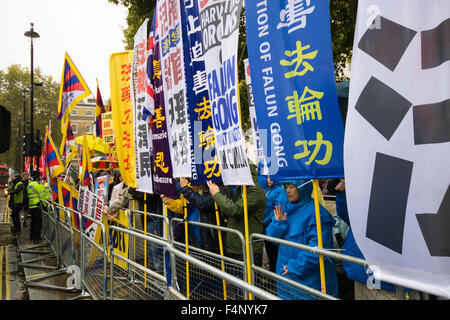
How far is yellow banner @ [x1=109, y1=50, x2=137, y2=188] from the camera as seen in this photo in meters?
5.98

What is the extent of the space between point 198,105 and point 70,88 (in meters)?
5.07

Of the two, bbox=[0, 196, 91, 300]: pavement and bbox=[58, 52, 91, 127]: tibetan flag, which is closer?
bbox=[0, 196, 91, 300]: pavement

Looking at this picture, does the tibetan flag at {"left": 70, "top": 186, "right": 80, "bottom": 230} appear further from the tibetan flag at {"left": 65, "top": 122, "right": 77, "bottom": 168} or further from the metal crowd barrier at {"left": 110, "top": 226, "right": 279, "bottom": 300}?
the metal crowd barrier at {"left": 110, "top": 226, "right": 279, "bottom": 300}

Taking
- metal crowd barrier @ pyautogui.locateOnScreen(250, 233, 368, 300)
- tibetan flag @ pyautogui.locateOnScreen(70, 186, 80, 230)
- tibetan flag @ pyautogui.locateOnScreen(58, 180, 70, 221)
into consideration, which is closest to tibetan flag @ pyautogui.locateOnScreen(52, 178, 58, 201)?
tibetan flag @ pyautogui.locateOnScreen(58, 180, 70, 221)

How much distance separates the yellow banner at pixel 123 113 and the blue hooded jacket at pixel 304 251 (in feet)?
10.7

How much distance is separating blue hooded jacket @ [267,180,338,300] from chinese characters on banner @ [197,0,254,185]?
0.60 meters

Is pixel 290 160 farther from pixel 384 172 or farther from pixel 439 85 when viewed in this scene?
pixel 439 85

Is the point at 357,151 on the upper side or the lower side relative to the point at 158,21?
lower

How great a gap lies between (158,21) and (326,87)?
3.47 meters

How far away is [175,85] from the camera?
14.8 feet

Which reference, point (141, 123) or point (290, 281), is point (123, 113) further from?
point (290, 281)

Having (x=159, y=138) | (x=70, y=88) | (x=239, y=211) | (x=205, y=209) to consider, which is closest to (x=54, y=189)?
(x=70, y=88)

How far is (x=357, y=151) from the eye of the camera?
194cm
